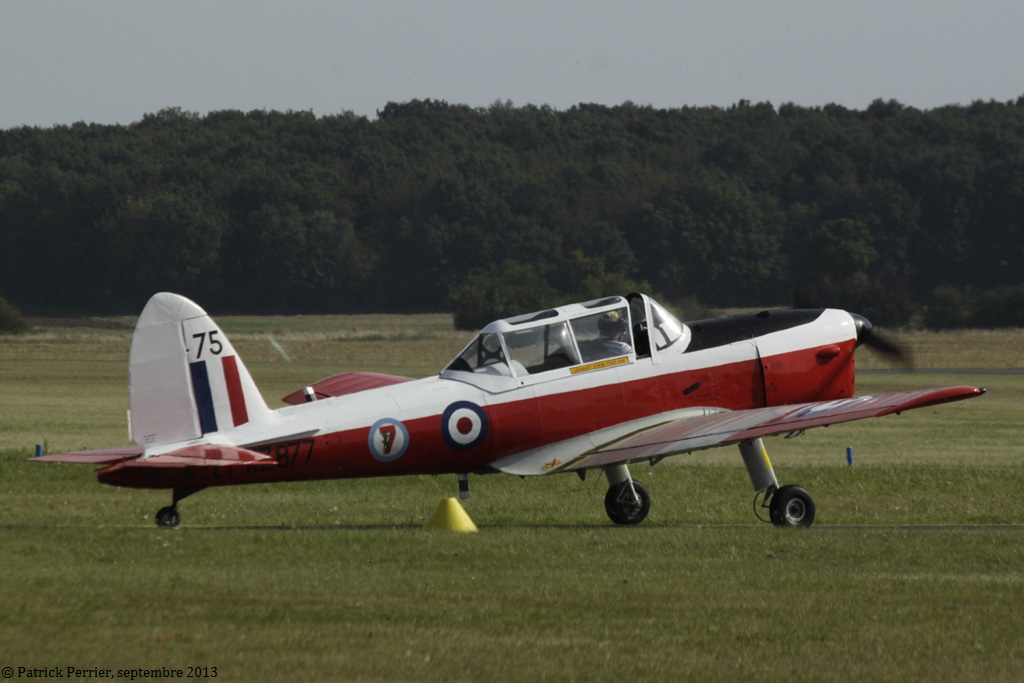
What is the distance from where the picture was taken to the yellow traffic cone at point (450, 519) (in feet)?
39.7

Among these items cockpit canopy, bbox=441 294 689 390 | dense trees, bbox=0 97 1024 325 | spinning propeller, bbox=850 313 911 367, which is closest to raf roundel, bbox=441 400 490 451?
cockpit canopy, bbox=441 294 689 390

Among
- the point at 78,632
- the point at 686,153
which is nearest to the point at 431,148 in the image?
the point at 686,153

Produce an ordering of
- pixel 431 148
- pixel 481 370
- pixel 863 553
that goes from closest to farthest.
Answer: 1. pixel 863 553
2. pixel 481 370
3. pixel 431 148

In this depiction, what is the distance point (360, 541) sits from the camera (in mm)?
10969

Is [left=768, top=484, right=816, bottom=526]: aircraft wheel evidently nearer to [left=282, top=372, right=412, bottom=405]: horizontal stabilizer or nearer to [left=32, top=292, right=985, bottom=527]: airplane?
[left=32, top=292, right=985, bottom=527]: airplane

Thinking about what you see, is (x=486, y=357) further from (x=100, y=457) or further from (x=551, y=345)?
(x=100, y=457)

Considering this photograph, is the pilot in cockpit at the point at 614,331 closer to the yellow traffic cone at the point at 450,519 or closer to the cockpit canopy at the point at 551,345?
the cockpit canopy at the point at 551,345

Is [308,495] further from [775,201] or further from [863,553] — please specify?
[775,201]

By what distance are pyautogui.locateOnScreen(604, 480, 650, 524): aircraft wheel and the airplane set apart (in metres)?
0.01

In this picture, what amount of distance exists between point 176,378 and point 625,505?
4248mm

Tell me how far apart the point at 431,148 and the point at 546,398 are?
9037cm

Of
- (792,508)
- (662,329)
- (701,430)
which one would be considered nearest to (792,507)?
(792,508)

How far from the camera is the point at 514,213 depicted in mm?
85688

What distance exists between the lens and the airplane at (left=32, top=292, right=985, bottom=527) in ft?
37.6
